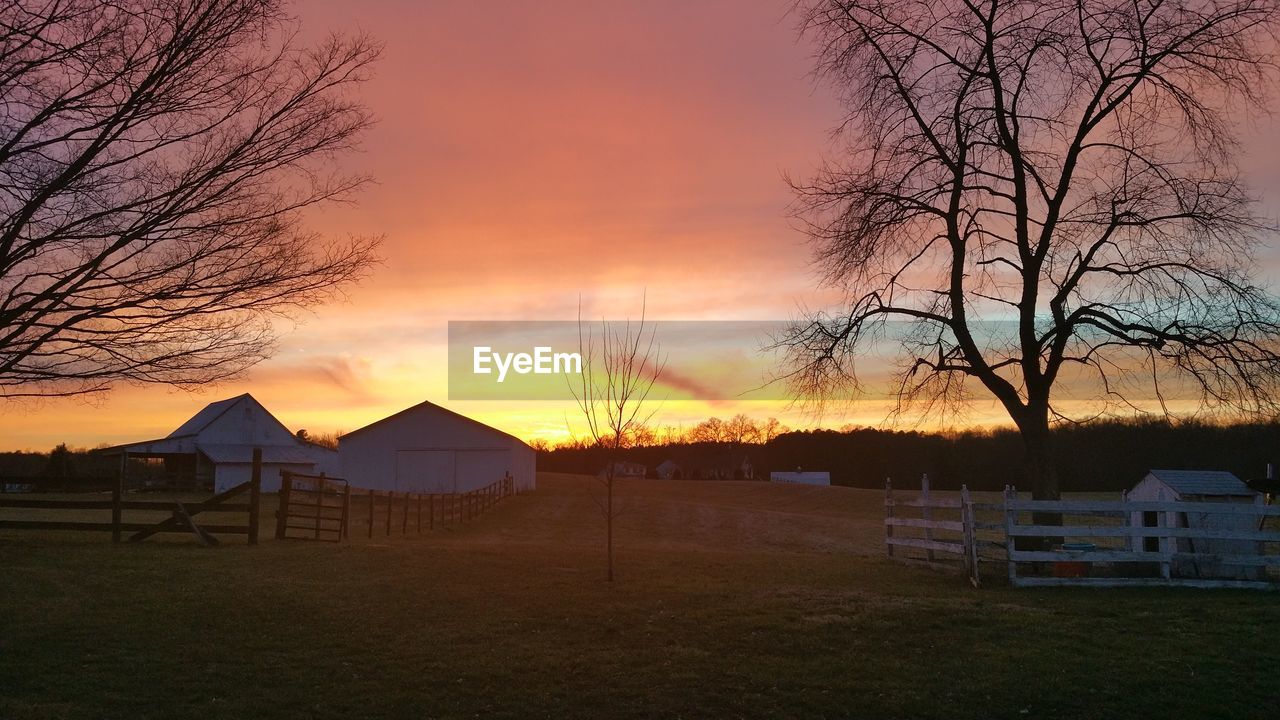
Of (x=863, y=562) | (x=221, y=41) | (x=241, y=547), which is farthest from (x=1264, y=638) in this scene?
(x=241, y=547)

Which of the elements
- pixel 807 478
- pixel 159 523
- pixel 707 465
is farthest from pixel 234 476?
pixel 707 465

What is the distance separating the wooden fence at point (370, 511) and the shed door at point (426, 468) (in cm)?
86

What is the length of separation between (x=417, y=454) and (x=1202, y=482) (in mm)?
39479

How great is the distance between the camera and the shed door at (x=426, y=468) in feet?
162

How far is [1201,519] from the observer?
637 inches

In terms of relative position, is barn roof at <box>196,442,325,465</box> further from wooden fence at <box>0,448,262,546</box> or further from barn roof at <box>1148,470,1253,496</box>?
barn roof at <box>1148,470,1253,496</box>

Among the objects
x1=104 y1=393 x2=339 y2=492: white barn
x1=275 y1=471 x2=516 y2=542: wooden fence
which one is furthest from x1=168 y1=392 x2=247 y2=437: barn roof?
x1=275 y1=471 x2=516 y2=542: wooden fence

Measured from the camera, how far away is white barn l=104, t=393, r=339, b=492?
5012 cm

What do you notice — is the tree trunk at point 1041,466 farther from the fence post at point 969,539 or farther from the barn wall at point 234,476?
the barn wall at point 234,476

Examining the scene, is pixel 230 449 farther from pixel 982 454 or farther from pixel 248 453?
pixel 982 454

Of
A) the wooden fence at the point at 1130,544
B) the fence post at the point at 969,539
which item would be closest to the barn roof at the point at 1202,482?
the wooden fence at the point at 1130,544

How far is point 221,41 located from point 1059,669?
10.5 meters

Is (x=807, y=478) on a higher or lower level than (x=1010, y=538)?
lower

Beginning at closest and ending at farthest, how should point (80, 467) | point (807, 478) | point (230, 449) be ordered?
point (230, 449) → point (80, 467) → point (807, 478)
